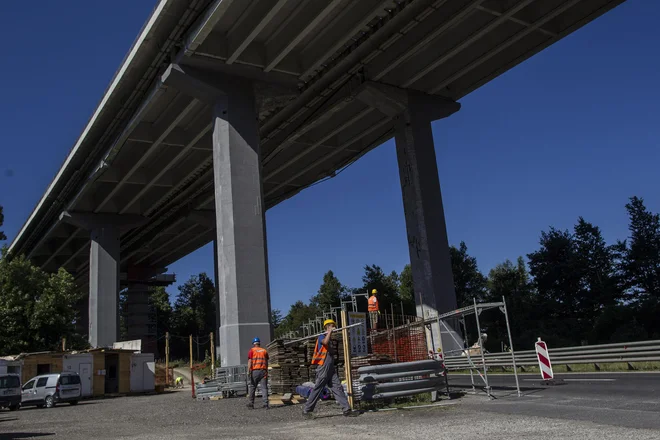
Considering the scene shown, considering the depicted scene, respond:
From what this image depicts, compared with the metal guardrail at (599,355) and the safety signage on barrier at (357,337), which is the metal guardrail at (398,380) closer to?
the safety signage on barrier at (357,337)

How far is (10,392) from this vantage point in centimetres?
2206

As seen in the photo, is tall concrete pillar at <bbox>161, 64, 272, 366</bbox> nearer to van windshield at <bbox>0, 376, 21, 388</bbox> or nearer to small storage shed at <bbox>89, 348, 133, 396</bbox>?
van windshield at <bbox>0, 376, 21, 388</bbox>

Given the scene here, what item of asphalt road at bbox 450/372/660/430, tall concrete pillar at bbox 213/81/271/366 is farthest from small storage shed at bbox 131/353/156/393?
asphalt road at bbox 450/372/660/430

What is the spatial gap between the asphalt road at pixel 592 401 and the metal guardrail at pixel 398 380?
1.30 meters

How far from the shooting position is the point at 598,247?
188 ft

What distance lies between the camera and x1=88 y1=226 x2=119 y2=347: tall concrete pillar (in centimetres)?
3703

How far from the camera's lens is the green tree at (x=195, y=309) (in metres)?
91.8

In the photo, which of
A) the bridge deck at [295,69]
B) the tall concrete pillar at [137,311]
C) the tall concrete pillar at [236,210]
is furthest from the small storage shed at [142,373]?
the tall concrete pillar at [137,311]

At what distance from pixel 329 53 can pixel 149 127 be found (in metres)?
11.5

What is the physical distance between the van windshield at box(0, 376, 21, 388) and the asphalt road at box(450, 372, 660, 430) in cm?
1784

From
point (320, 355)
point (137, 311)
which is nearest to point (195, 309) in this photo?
point (137, 311)

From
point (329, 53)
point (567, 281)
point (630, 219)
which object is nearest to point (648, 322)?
point (567, 281)

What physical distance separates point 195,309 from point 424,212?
76.7 metres

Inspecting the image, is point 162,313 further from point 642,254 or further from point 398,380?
point 398,380
